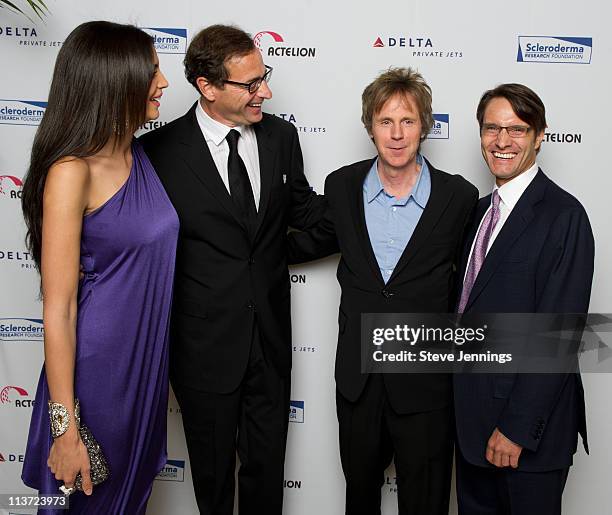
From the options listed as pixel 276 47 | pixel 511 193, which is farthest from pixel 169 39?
pixel 511 193

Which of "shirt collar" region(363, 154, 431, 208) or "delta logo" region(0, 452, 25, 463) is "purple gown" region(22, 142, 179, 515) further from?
"delta logo" region(0, 452, 25, 463)

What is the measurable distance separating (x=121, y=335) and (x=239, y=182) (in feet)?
1.88

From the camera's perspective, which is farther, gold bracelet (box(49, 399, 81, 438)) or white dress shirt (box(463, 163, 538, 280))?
white dress shirt (box(463, 163, 538, 280))

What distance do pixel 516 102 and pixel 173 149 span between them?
937 mm

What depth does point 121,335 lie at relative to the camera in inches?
63.7

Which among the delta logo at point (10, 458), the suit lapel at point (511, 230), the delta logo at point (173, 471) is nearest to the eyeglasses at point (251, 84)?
the suit lapel at point (511, 230)

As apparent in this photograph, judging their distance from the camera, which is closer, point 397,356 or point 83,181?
point 83,181

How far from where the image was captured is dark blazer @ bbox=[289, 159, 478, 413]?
74.9 inches

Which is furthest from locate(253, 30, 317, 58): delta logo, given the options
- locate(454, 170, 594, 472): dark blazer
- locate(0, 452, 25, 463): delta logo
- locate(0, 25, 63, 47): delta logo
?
locate(0, 452, 25, 463): delta logo

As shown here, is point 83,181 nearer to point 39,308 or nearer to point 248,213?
point 248,213

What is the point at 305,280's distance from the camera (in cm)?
246

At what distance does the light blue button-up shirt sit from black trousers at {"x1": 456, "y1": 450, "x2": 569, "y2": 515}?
58 centimetres

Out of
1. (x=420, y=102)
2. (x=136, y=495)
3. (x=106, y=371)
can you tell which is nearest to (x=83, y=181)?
(x=106, y=371)

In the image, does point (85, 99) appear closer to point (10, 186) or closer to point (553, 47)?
point (10, 186)
